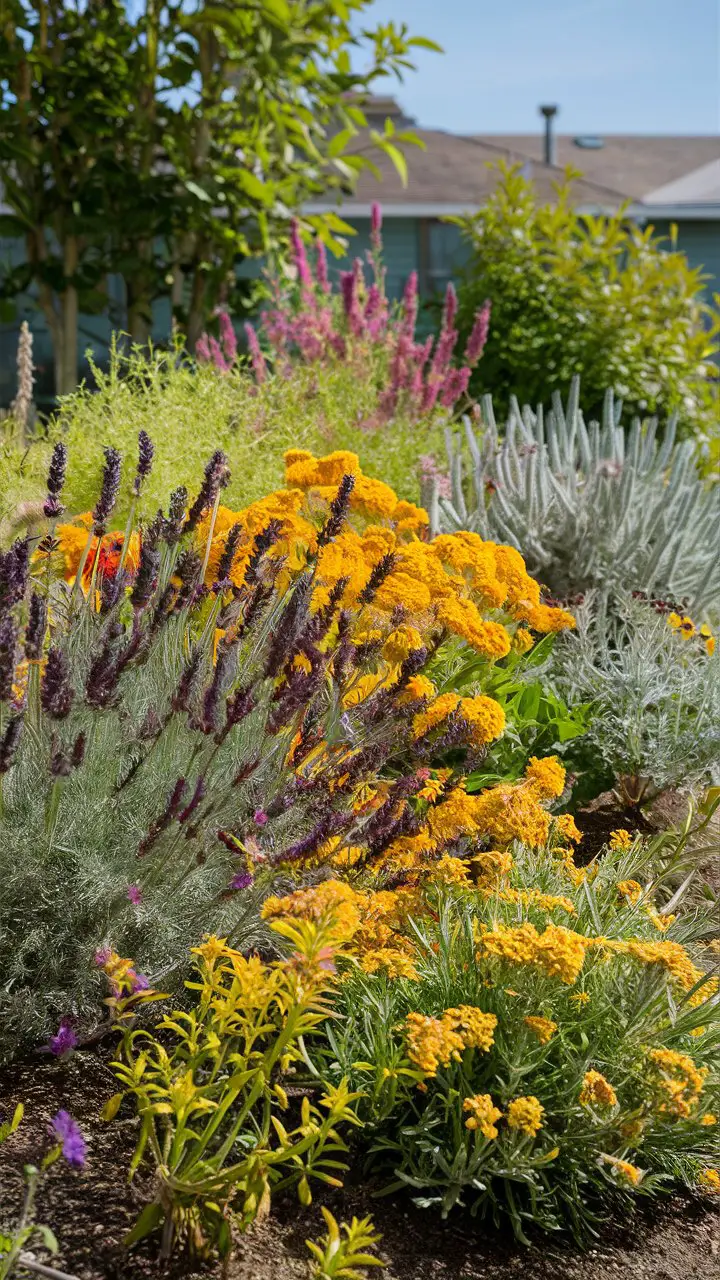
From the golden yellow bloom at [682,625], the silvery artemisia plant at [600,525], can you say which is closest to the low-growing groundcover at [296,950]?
the golden yellow bloom at [682,625]

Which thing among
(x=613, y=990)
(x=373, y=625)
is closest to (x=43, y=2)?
(x=373, y=625)

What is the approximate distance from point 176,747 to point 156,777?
3.7 inches

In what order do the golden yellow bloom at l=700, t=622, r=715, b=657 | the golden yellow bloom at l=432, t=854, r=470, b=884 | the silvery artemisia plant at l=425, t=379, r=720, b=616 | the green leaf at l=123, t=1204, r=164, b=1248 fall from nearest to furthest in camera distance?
the green leaf at l=123, t=1204, r=164, b=1248, the golden yellow bloom at l=432, t=854, r=470, b=884, the golden yellow bloom at l=700, t=622, r=715, b=657, the silvery artemisia plant at l=425, t=379, r=720, b=616

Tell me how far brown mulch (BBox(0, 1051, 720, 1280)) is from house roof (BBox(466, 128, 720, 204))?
15.5m

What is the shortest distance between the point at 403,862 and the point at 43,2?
7.22 meters

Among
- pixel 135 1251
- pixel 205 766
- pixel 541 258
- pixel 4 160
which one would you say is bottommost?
pixel 135 1251

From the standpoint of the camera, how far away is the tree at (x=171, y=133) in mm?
7488

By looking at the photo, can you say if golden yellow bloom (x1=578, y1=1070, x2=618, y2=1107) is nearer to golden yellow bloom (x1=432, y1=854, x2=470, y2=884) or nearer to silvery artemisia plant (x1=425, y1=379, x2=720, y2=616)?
golden yellow bloom (x1=432, y1=854, x2=470, y2=884)

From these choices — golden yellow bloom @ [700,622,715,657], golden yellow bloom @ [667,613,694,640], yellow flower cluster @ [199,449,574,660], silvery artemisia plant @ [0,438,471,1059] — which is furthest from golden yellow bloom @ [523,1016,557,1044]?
golden yellow bloom @ [700,622,715,657]

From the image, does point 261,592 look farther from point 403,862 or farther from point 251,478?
point 251,478

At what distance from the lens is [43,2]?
7.86 metres

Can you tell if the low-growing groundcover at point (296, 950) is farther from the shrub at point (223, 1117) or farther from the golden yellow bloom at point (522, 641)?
the golden yellow bloom at point (522, 641)

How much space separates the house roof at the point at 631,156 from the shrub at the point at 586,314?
7530 mm

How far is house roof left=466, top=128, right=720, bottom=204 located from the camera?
1745 centimetres
